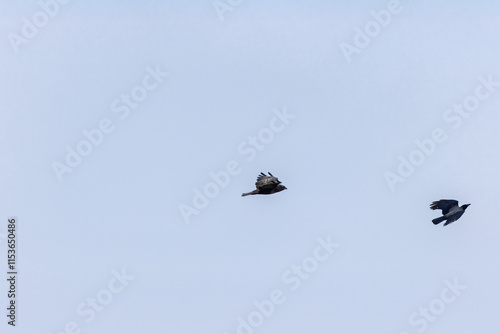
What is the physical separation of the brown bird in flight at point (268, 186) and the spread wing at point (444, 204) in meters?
10.1

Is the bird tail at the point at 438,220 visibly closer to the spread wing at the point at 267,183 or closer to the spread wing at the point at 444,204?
the spread wing at the point at 444,204

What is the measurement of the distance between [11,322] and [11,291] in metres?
2.25

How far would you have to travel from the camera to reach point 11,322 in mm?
94375

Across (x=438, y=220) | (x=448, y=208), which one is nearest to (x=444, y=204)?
(x=448, y=208)

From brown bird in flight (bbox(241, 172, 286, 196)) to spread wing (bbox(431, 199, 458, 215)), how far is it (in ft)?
33.1

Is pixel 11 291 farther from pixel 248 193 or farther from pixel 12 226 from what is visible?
pixel 248 193

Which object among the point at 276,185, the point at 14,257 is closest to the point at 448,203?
the point at 276,185

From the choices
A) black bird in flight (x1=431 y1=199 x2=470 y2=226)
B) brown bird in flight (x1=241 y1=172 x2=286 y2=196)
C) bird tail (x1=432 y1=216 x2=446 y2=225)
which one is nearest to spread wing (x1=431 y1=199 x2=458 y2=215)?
black bird in flight (x1=431 y1=199 x2=470 y2=226)

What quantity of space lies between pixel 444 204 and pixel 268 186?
38.6 ft

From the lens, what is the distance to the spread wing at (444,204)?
8900cm

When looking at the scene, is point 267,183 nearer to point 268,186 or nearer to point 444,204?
point 268,186

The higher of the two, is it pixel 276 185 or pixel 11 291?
pixel 11 291

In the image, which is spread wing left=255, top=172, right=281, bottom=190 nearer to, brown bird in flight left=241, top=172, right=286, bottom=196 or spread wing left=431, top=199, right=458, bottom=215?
brown bird in flight left=241, top=172, right=286, bottom=196

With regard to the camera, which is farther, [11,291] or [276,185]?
[11,291]
